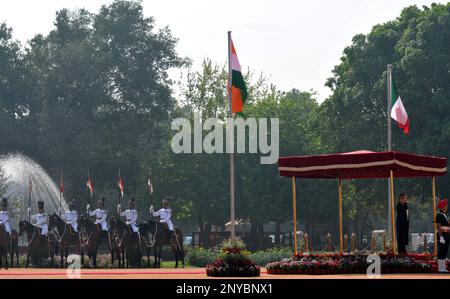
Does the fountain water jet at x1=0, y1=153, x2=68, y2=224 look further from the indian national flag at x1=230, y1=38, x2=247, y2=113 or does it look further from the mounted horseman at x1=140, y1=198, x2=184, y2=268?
the indian national flag at x1=230, y1=38, x2=247, y2=113

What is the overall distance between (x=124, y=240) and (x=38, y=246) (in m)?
4.31

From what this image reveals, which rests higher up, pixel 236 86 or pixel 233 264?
pixel 236 86

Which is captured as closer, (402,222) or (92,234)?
(402,222)

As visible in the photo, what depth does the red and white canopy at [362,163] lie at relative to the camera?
3394 cm

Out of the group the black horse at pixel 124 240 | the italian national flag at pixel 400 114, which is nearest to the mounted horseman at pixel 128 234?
the black horse at pixel 124 240

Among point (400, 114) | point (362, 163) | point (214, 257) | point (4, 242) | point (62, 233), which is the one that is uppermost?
point (400, 114)

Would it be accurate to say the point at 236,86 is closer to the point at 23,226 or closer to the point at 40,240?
the point at 23,226

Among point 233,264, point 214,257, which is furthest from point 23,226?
point 233,264

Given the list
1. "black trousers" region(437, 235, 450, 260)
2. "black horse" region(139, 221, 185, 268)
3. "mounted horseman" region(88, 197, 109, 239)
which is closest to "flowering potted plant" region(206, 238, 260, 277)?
"black trousers" region(437, 235, 450, 260)

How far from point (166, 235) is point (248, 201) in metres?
25.0

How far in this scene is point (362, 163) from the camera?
113 ft

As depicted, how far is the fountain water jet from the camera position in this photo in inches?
2975

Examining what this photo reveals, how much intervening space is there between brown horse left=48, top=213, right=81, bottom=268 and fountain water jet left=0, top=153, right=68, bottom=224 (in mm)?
20309
